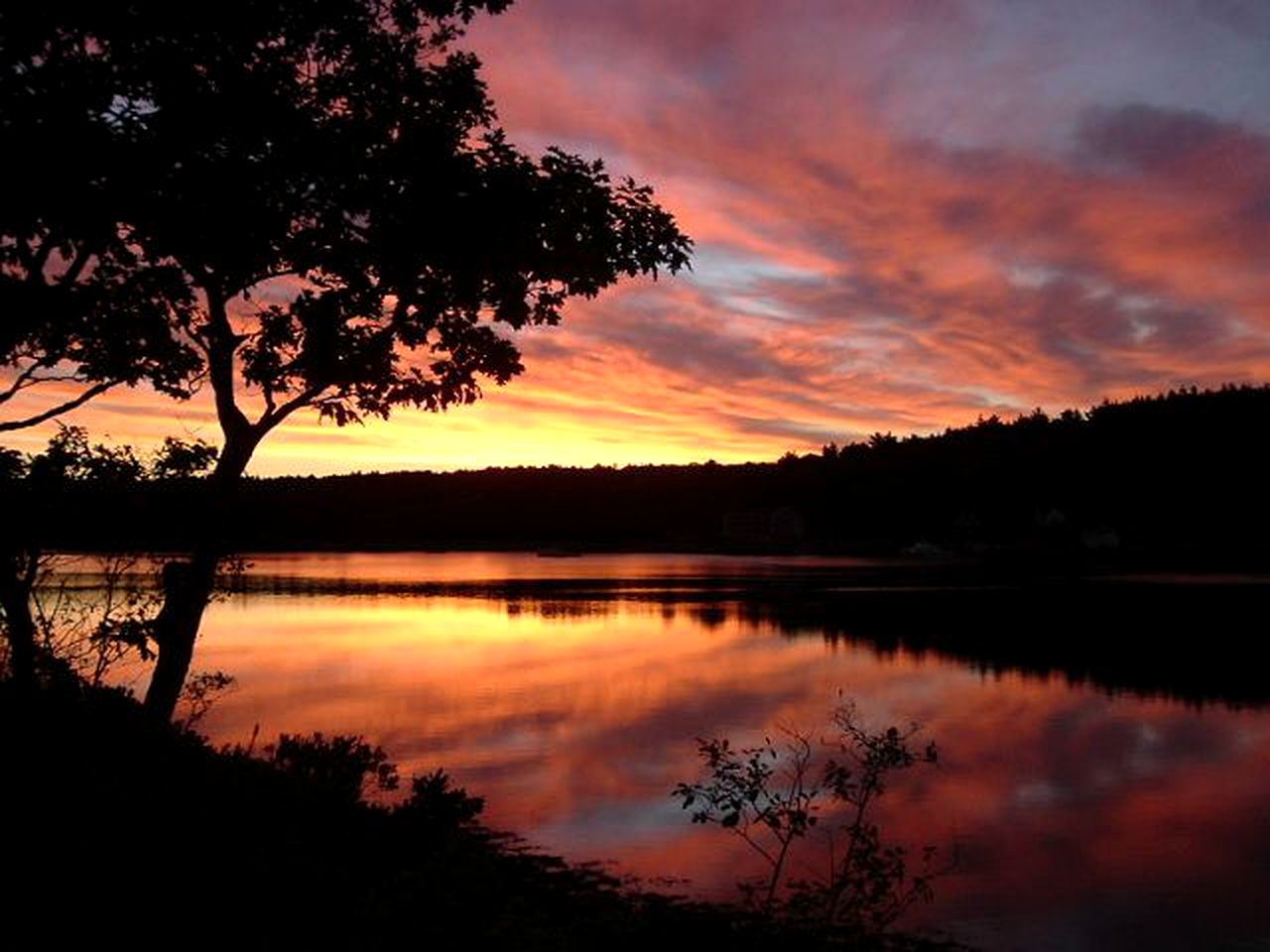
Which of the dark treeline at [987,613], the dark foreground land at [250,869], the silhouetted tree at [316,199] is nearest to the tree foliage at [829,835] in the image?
the dark foreground land at [250,869]

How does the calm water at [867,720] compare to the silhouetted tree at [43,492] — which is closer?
the silhouetted tree at [43,492]

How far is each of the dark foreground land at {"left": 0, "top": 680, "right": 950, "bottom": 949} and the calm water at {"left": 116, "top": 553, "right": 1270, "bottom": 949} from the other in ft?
11.7

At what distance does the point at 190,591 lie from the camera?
16.8 metres

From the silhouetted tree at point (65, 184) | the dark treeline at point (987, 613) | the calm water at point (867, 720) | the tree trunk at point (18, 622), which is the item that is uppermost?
the silhouetted tree at point (65, 184)

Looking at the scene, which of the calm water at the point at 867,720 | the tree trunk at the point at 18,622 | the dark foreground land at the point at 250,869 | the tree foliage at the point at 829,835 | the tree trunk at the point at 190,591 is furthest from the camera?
the calm water at the point at 867,720

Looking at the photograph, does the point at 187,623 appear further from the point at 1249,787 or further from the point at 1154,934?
the point at 1249,787

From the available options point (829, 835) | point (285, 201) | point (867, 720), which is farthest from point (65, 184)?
point (867, 720)

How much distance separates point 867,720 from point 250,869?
27495 millimetres

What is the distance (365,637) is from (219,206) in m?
52.6

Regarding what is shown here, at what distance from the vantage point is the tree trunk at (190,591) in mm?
16812

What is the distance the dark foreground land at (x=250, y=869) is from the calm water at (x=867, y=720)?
3556mm

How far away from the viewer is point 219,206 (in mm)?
13711

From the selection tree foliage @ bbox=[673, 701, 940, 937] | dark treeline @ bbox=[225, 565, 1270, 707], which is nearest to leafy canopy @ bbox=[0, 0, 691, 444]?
tree foliage @ bbox=[673, 701, 940, 937]

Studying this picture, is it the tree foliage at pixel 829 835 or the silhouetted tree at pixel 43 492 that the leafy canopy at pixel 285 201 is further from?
the tree foliage at pixel 829 835
